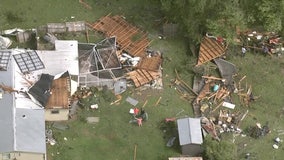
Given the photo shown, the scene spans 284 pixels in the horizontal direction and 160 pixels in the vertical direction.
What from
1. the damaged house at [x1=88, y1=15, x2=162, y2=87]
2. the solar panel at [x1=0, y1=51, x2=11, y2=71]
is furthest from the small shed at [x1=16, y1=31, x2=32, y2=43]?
the damaged house at [x1=88, y1=15, x2=162, y2=87]

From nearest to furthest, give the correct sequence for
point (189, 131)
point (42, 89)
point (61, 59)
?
point (189, 131)
point (42, 89)
point (61, 59)

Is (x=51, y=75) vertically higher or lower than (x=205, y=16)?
lower

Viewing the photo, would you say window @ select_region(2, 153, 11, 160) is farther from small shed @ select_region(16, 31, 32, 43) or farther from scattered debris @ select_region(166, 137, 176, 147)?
small shed @ select_region(16, 31, 32, 43)

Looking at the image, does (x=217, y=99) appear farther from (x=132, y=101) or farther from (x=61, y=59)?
(x=61, y=59)

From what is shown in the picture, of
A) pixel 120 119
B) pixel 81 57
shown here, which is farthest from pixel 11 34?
pixel 120 119

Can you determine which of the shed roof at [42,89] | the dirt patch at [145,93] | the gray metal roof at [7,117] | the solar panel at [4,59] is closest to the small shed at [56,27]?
the solar panel at [4,59]

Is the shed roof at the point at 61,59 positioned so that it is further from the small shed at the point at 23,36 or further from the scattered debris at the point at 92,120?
the scattered debris at the point at 92,120

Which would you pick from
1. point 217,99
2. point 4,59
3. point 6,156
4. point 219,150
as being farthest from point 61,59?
point 219,150

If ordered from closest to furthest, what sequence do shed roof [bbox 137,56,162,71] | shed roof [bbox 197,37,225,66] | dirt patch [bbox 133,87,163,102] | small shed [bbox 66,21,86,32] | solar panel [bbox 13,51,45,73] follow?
solar panel [bbox 13,51,45,73]
dirt patch [bbox 133,87,163,102]
shed roof [bbox 137,56,162,71]
shed roof [bbox 197,37,225,66]
small shed [bbox 66,21,86,32]
